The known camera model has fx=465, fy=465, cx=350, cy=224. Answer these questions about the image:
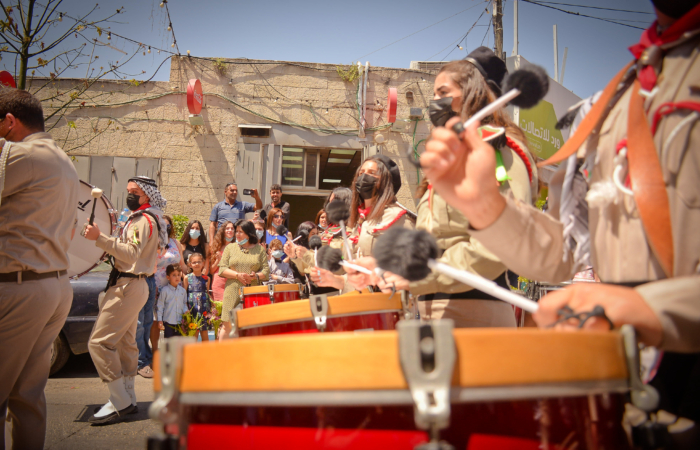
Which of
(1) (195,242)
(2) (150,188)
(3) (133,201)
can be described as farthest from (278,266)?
(3) (133,201)

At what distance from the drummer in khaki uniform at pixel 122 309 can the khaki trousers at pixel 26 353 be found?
1.12 m

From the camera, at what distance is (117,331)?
3877mm

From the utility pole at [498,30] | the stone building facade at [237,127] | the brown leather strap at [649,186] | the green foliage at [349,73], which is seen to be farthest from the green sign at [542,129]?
the brown leather strap at [649,186]

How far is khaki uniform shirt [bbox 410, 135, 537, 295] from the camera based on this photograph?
152cm

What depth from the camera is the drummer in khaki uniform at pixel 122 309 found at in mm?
3775

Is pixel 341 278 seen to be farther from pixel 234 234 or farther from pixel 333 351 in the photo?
pixel 234 234

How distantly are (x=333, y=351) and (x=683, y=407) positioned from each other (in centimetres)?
67

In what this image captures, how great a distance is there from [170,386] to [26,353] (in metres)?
2.24

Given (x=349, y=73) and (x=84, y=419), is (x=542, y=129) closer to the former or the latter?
(x=349, y=73)

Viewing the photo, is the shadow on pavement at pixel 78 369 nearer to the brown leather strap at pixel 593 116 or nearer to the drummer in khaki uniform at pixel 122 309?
the drummer in khaki uniform at pixel 122 309

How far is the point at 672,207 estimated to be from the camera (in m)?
0.92

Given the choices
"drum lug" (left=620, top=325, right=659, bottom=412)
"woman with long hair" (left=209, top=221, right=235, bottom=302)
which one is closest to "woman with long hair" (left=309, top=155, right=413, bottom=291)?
"drum lug" (left=620, top=325, right=659, bottom=412)

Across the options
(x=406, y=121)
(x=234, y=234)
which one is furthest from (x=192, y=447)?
(x=406, y=121)

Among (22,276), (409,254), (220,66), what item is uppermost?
(220,66)
